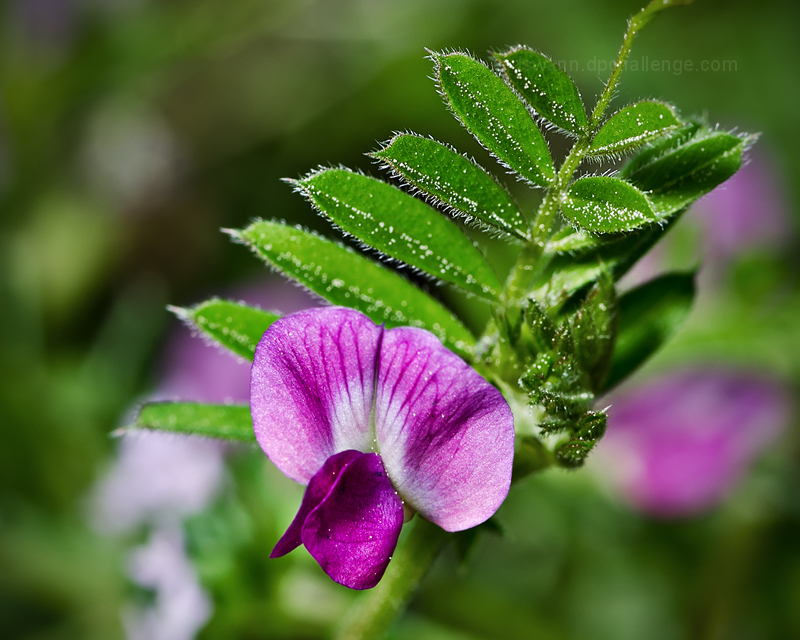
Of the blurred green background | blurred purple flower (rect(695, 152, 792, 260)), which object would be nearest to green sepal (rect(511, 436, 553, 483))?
the blurred green background

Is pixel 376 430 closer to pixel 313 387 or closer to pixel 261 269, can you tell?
pixel 313 387

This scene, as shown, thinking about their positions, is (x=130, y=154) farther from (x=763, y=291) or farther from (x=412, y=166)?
(x=412, y=166)

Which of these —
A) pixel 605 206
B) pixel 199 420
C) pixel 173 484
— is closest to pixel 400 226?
pixel 605 206

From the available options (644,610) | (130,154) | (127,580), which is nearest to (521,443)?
(127,580)

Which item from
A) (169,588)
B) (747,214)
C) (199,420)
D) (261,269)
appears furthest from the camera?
(261,269)

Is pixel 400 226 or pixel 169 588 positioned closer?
pixel 400 226
